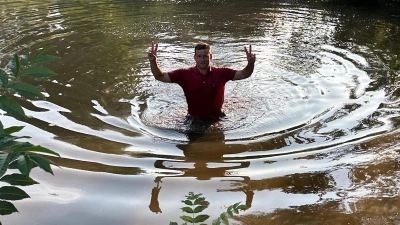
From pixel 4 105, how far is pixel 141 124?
396 centimetres

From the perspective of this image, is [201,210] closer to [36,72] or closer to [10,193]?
[10,193]

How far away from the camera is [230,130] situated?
536 centimetres

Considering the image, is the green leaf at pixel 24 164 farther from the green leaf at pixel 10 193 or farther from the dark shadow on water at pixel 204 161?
the dark shadow on water at pixel 204 161

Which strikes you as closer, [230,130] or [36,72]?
[36,72]

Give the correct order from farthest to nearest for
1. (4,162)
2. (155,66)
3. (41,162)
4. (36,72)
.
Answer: (155,66) → (36,72) → (41,162) → (4,162)

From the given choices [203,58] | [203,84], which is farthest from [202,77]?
[203,58]

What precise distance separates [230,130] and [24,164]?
4.00m

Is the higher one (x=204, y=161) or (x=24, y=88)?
(x=24, y=88)

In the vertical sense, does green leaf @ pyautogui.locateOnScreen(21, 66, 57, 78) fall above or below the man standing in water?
above

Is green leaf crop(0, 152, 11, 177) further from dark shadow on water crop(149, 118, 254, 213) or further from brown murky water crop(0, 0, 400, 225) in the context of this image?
dark shadow on water crop(149, 118, 254, 213)

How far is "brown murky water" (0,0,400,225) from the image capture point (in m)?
3.58

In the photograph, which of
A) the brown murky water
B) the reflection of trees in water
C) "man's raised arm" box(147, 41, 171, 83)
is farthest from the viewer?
"man's raised arm" box(147, 41, 171, 83)

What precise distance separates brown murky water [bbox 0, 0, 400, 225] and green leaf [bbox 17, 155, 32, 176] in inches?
77.1

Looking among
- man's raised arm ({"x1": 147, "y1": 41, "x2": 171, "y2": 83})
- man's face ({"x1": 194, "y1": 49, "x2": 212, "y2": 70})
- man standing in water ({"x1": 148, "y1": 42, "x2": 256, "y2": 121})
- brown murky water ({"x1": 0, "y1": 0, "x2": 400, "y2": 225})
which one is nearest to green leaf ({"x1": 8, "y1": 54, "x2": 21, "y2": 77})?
brown murky water ({"x1": 0, "y1": 0, "x2": 400, "y2": 225})
